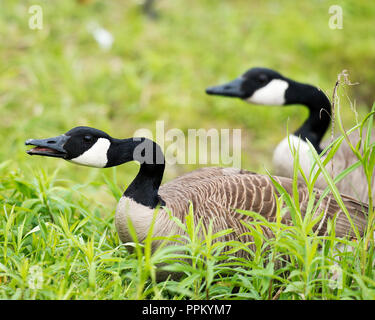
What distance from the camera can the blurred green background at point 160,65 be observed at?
612 cm

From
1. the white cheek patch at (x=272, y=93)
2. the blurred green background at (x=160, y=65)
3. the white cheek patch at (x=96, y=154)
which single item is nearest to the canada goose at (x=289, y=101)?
the white cheek patch at (x=272, y=93)

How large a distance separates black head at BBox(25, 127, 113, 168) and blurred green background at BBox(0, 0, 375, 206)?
185cm

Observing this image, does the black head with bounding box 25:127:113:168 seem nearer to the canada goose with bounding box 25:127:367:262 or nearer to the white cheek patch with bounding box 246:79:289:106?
the canada goose with bounding box 25:127:367:262

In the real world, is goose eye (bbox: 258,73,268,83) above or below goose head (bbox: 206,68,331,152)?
above

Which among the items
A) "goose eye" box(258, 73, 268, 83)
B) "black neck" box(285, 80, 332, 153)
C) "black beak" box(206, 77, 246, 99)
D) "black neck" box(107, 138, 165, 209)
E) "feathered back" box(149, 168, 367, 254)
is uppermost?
"goose eye" box(258, 73, 268, 83)

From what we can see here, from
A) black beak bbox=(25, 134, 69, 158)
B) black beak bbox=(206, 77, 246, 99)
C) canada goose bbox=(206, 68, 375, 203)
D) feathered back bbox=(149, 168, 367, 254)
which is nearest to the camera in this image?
black beak bbox=(25, 134, 69, 158)

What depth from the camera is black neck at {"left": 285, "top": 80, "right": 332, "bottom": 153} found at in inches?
180

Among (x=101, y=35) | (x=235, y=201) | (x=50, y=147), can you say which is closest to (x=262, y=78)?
(x=235, y=201)

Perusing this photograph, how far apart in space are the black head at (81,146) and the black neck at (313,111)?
216 centimetres

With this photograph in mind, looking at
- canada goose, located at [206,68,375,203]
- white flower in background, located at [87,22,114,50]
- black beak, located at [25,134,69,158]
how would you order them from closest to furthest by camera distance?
black beak, located at [25,134,69,158] → canada goose, located at [206,68,375,203] → white flower in background, located at [87,22,114,50]

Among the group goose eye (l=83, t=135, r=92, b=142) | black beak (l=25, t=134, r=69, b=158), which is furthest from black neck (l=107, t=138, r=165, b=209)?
black beak (l=25, t=134, r=69, b=158)

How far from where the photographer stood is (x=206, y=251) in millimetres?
2533

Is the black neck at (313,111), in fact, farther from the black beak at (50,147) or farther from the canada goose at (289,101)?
the black beak at (50,147)
